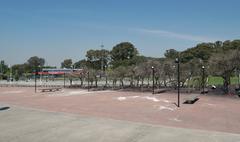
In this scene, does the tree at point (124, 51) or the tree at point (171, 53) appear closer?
the tree at point (171, 53)

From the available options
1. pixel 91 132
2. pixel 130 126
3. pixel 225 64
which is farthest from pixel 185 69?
pixel 91 132

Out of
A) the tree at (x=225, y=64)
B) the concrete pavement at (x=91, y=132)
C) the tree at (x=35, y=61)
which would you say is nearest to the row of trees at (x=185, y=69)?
the tree at (x=225, y=64)

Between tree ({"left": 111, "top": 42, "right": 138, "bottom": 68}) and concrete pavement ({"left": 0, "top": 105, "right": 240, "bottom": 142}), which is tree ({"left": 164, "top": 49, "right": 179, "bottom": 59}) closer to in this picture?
tree ({"left": 111, "top": 42, "right": 138, "bottom": 68})

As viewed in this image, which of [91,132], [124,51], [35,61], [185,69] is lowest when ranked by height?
[91,132]

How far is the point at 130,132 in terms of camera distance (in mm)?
11977

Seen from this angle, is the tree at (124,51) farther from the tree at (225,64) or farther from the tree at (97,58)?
the tree at (225,64)

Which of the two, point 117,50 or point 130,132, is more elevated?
point 117,50

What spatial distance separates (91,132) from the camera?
39.7ft

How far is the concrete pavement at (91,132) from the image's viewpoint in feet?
35.7

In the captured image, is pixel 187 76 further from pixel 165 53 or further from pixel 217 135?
pixel 165 53

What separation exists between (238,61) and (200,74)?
30.6 feet

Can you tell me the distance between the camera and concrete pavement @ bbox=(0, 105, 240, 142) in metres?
10.9

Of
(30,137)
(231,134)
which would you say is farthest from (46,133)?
(231,134)

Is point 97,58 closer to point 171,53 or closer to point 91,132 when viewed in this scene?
point 171,53
